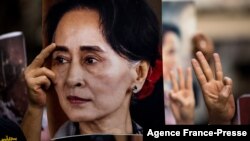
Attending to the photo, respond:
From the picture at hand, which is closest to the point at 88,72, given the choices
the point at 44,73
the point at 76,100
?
the point at 76,100

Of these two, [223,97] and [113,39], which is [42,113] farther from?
[223,97]

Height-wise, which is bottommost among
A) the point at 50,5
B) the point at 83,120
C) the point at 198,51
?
the point at 83,120

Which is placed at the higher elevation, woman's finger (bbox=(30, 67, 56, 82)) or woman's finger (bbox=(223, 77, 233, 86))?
woman's finger (bbox=(30, 67, 56, 82))

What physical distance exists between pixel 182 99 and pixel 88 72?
0.79 meters

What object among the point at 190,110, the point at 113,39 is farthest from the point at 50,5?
the point at 190,110

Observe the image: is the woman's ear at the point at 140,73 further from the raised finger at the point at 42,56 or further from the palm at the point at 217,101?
the raised finger at the point at 42,56

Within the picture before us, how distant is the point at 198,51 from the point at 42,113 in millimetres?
1381

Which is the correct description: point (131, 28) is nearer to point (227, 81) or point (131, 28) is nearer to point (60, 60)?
point (60, 60)

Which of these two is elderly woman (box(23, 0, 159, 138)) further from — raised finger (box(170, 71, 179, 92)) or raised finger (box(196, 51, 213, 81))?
raised finger (box(196, 51, 213, 81))

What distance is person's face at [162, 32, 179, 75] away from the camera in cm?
534

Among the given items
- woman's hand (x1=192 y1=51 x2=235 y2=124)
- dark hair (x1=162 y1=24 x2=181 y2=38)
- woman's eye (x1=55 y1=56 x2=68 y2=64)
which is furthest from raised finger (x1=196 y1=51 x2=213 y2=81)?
woman's eye (x1=55 y1=56 x2=68 y2=64)

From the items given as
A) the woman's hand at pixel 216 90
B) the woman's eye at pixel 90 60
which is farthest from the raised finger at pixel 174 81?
the woman's eye at pixel 90 60

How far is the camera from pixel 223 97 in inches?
209

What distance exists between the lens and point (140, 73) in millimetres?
5398
